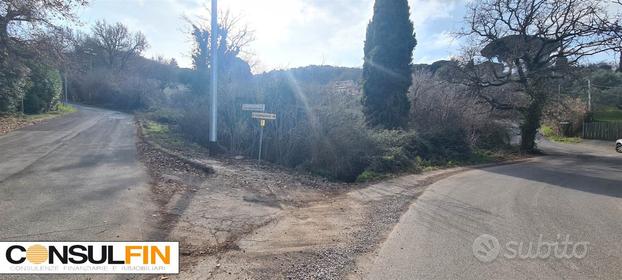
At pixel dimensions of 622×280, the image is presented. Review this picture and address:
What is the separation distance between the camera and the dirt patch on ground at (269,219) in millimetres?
4184

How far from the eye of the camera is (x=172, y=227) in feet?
17.9

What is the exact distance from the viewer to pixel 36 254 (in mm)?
4145

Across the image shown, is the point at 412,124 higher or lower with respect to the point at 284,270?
higher

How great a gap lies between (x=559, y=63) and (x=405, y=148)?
12.4 m

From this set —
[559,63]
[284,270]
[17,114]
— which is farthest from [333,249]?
[17,114]

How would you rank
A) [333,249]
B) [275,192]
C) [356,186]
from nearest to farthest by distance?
1. [333,249]
2. [275,192]
3. [356,186]

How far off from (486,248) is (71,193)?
7342mm

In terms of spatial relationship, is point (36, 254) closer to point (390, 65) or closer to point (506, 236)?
point (506, 236)

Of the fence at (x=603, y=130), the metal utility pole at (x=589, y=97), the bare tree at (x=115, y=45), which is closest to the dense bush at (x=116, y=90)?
→ the bare tree at (x=115, y=45)

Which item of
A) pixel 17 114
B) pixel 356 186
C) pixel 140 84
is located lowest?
pixel 356 186

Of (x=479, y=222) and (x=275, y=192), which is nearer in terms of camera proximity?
(x=479, y=222)

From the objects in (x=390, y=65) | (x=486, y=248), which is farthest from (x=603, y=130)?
(x=486, y=248)

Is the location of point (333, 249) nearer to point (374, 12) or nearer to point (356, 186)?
point (356, 186)

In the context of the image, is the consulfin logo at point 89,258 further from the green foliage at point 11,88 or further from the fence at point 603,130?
the fence at point 603,130
